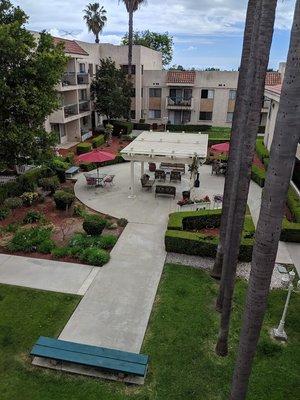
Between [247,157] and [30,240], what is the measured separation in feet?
37.7

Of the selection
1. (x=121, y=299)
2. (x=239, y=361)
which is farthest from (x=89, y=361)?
(x=239, y=361)

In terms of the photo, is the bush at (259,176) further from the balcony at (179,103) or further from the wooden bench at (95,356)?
the balcony at (179,103)

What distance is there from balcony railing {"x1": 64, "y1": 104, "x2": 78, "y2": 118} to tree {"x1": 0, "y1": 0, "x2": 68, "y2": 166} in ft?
60.0

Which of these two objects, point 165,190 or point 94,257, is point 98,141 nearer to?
point 165,190

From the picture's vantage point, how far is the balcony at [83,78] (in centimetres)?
3897

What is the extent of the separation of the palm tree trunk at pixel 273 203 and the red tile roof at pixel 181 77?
4322 cm

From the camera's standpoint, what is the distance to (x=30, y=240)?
15867 millimetres

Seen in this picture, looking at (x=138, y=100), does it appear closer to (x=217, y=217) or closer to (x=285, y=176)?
(x=217, y=217)

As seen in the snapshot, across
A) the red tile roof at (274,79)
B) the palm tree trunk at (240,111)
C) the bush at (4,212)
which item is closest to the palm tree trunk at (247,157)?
the palm tree trunk at (240,111)

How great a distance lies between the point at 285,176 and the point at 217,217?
13.0 meters

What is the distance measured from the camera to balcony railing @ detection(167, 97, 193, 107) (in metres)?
46.4

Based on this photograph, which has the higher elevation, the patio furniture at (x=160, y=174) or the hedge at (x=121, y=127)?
the hedge at (x=121, y=127)

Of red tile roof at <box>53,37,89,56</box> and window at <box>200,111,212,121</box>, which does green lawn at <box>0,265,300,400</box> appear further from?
window at <box>200,111,212,121</box>

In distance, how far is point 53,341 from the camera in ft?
31.8
